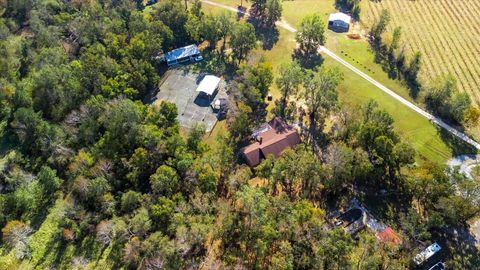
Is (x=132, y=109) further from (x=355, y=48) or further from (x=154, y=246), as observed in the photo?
(x=355, y=48)

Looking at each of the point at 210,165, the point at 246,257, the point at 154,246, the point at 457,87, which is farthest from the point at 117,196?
the point at 457,87

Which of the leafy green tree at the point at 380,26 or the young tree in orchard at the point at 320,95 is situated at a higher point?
the leafy green tree at the point at 380,26

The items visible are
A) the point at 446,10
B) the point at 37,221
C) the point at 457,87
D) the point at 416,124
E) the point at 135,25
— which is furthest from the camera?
the point at 446,10

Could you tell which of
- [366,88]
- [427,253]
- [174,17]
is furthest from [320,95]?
[174,17]

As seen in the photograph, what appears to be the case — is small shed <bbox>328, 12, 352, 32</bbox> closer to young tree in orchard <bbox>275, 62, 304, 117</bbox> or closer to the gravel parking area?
young tree in orchard <bbox>275, 62, 304, 117</bbox>

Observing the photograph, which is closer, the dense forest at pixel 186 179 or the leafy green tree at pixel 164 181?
the dense forest at pixel 186 179

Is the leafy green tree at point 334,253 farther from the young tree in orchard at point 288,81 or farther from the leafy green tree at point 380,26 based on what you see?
the leafy green tree at point 380,26

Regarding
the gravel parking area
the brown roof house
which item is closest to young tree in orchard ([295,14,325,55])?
the gravel parking area

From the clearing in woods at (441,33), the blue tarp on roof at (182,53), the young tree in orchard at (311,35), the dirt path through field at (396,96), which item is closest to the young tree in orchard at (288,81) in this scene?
the dirt path through field at (396,96)
